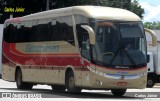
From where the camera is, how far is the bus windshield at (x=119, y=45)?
914 inches

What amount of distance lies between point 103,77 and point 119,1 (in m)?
72.5

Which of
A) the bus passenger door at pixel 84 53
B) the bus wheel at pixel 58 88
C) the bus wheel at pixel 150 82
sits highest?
the bus passenger door at pixel 84 53

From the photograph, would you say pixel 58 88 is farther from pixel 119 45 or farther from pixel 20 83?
pixel 119 45

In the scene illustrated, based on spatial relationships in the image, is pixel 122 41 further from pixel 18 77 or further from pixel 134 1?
pixel 134 1

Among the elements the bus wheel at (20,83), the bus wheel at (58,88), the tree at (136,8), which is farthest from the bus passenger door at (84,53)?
the tree at (136,8)

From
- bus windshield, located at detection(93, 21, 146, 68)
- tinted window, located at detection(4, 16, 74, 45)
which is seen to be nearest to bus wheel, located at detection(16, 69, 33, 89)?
tinted window, located at detection(4, 16, 74, 45)

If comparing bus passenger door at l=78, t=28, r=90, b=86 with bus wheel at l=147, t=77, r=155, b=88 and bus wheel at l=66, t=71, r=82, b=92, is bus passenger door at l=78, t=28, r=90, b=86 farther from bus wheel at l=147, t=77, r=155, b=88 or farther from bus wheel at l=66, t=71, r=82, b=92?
bus wheel at l=147, t=77, r=155, b=88

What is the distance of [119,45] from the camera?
23.5 m

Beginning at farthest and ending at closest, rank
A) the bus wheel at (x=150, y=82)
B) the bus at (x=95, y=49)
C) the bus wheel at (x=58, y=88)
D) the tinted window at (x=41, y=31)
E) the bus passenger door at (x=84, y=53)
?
the bus wheel at (x=150, y=82) → the bus wheel at (x=58, y=88) → the tinted window at (x=41, y=31) → the bus passenger door at (x=84, y=53) → the bus at (x=95, y=49)

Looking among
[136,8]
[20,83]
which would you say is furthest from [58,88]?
[136,8]

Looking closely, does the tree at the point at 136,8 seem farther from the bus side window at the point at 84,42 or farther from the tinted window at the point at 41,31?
the bus side window at the point at 84,42

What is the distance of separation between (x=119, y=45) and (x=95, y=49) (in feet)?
3.27

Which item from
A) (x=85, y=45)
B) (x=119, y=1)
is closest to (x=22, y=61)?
(x=85, y=45)

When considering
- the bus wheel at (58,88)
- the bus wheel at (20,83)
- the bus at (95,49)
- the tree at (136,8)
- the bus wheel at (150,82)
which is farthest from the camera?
the tree at (136,8)
